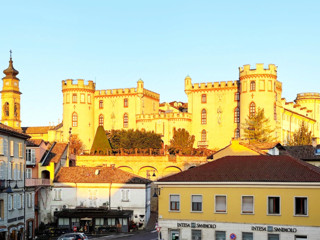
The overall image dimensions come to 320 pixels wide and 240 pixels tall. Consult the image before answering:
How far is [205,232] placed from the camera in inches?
1432

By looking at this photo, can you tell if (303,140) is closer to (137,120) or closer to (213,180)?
(137,120)

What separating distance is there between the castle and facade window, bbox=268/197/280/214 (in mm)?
59387

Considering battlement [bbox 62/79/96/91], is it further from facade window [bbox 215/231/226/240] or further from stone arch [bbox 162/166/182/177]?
facade window [bbox 215/231/226/240]

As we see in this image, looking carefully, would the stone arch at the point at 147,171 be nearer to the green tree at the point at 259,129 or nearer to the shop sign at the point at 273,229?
the green tree at the point at 259,129

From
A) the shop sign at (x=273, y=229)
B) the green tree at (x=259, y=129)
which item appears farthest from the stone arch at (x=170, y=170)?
the shop sign at (x=273, y=229)

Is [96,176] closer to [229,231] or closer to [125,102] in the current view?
[229,231]

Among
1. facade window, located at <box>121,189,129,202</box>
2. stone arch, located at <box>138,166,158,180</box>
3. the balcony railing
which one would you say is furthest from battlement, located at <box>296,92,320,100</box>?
the balcony railing

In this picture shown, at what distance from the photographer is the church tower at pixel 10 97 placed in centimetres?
9731

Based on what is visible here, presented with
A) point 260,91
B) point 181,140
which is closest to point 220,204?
point 181,140

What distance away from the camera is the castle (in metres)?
94.6

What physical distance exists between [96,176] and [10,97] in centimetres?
4206

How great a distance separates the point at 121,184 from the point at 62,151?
9635mm

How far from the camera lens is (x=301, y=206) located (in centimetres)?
3412

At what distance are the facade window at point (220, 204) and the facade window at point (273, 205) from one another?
2860 mm
